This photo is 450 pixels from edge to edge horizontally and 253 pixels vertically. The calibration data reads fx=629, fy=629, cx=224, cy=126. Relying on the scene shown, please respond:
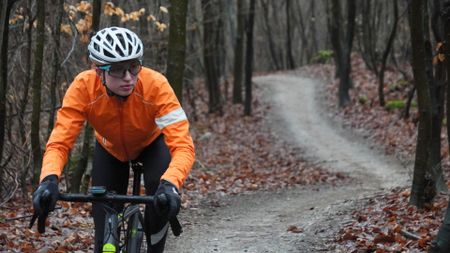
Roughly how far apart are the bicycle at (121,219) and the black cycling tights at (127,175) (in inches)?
4.7

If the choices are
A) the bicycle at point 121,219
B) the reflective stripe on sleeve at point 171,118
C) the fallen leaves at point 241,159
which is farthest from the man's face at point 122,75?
the fallen leaves at point 241,159

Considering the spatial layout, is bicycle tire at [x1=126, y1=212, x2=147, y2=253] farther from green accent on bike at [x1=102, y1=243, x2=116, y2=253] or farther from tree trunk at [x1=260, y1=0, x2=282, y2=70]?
tree trunk at [x1=260, y1=0, x2=282, y2=70]

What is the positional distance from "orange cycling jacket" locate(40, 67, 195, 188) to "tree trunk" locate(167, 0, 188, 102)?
648 centimetres

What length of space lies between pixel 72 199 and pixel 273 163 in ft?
48.9

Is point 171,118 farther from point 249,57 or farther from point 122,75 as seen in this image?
point 249,57

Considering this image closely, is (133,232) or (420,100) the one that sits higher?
(420,100)

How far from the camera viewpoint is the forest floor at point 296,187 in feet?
26.0

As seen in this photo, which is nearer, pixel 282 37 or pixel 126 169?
pixel 126 169

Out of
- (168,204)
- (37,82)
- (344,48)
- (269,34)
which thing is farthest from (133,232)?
(269,34)

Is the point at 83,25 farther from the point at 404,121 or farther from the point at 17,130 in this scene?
the point at 404,121

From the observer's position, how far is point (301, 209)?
36.7 feet

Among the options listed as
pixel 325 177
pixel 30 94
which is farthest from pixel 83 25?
pixel 325 177

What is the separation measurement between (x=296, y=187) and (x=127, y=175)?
367 inches

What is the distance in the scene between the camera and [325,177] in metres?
15.3
